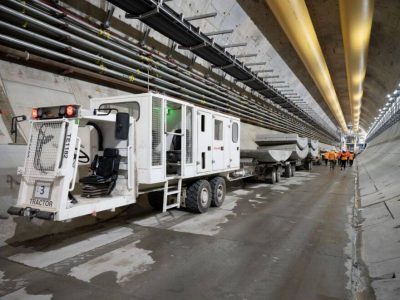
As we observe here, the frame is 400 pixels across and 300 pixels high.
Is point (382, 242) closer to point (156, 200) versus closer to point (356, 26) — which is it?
point (156, 200)

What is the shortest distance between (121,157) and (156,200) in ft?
7.30

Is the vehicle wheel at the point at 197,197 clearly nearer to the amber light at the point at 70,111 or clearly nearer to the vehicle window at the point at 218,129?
the vehicle window at the point at 218,129

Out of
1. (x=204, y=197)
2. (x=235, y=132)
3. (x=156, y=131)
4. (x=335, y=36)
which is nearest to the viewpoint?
(x=156, y=131)

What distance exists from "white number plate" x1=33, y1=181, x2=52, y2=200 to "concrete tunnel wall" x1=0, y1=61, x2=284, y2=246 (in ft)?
3.52

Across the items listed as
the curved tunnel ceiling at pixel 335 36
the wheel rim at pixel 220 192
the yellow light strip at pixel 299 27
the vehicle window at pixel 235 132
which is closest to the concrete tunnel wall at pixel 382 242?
the wheel rim at pixel 220 192

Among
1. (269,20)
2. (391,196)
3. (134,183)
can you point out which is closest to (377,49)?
(269,20)

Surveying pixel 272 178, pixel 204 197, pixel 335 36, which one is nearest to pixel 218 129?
pixel 204 197

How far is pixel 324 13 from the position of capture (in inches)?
412

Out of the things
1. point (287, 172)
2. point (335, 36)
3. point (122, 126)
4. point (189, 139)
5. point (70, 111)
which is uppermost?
point (335, 36)

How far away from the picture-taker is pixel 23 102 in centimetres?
534

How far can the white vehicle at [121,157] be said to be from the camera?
3928 mm

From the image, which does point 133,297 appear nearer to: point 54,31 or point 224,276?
point 224,276

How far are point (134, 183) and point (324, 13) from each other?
383 inches

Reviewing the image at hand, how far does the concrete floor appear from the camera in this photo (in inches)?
121
